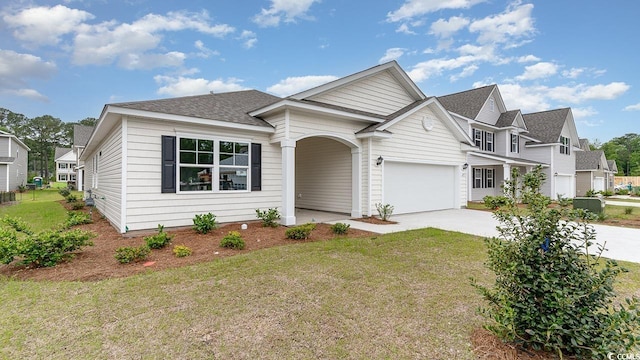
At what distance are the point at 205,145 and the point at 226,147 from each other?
601mm

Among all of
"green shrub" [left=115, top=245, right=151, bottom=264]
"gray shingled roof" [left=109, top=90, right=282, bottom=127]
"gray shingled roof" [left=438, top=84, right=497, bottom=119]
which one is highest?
"gray shingled roof" [left=438, top=84, right=497, bottom=119]

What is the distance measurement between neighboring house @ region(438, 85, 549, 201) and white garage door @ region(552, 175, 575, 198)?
248 cm

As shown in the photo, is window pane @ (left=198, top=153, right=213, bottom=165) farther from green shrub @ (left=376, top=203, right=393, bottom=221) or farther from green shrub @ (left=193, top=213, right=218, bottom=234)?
green shrub @ (left=376, top=203, right=393, bottom=221)

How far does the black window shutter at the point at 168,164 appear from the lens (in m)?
7.46

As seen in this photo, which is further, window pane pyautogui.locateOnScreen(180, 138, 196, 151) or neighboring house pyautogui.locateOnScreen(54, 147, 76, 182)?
neighboring house pyautogui.locateOnScreen(54, 147, 76, 182)

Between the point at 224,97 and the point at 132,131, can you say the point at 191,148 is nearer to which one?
the point at 132,131

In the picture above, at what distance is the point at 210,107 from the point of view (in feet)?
29.5

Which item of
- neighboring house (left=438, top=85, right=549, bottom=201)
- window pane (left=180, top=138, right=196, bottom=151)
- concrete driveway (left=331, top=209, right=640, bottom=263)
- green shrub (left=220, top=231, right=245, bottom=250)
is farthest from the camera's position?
neighboring house (left=438, top=85, right=549, bottom=201)

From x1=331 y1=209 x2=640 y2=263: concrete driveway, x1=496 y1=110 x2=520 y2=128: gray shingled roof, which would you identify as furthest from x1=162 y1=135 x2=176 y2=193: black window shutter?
x1=496 y1=110 x2=520 y2=128: gray shingled roof

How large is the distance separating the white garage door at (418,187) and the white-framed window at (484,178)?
7587 mm

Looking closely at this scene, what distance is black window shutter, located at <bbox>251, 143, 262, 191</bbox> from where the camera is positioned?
889cm

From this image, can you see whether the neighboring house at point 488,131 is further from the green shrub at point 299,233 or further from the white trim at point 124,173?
the white trim at point 124,173

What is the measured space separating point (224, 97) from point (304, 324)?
33.0 ft

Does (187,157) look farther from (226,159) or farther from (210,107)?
(210,107)
